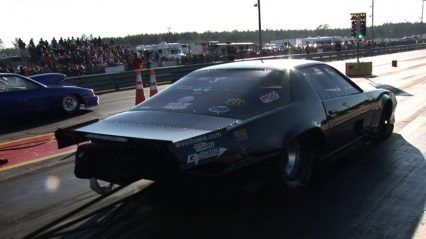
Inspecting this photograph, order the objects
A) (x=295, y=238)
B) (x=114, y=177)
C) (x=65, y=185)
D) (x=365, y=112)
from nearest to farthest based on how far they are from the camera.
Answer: (x=295, y=238), (x=114, y=177), (x=65, y=185), (x=365, y=112)

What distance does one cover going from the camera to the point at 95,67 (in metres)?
23.5

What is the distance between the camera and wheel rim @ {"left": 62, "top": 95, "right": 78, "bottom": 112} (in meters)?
11.2

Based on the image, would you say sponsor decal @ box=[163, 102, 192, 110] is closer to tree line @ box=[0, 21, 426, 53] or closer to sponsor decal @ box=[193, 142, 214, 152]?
sponsor decal @ box=[193, 142, 214, 152]

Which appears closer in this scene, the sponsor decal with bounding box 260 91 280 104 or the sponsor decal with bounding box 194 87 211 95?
the sponsor decal with bounding box 260 91 280 104

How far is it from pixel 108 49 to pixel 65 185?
2570 centimetres

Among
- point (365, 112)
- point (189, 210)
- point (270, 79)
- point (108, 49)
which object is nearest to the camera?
point (189, 210)

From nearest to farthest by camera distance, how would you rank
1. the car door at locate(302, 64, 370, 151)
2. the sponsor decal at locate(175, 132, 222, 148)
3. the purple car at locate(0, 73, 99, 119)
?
the sponsor decal at locate(175, 132, 222, 148) < the car door at locate(302, 64, 370, 151) < the purple car at locate(0, 73, 99, 119)

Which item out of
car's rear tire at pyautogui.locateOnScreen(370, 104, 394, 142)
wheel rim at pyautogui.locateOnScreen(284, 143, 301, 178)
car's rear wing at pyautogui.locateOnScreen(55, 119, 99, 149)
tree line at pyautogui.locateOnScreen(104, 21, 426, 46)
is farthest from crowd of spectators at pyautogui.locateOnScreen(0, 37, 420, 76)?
tree line at pyautogui.locateOnScreen(104, 21, 426, 46)

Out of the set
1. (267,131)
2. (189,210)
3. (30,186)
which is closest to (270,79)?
(267,131)

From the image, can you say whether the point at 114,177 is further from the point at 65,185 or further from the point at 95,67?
the point at 95,67

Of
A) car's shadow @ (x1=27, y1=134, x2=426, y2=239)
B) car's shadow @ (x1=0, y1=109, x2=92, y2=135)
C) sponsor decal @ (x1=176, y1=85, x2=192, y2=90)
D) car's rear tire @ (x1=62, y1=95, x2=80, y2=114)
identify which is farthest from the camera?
car's rear tire @ (x1=62, y1=95, x2=80, y2=114)

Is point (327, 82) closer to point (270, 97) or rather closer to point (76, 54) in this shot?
point (270, 97)

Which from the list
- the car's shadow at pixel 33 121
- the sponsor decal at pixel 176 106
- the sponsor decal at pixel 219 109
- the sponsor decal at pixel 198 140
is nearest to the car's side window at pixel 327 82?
the sponsor decal at pixel 219 109

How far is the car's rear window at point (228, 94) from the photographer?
410cm
